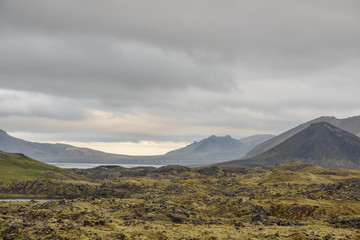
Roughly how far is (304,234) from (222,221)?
27.3 m

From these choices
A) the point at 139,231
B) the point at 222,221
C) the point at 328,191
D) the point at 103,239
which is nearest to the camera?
the point at 103,239

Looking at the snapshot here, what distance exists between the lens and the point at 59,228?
5712 cm

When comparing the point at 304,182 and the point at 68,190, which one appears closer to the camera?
the point at 304,182

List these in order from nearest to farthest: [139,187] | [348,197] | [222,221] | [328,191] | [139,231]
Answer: [139,231] < [222,221] < [348,197] < [328,191] < [139,187]

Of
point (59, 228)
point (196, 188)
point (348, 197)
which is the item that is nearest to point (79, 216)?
point (59, 228)

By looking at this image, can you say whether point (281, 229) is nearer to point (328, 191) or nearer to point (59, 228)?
point (59, 228)

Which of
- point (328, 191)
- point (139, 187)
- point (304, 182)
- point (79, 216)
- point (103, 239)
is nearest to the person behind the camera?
point (103, 239)

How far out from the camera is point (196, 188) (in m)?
175

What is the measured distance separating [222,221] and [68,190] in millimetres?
130251

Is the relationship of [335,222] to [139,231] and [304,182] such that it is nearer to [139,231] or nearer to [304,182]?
[139,231]

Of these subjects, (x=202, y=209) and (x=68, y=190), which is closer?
(x=202, y=209)

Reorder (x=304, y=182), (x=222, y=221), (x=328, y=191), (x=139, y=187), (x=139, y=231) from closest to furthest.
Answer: (x=139, y=231)
(x=222, y=221)
(x=328, y=191)
(x=304, y=182)
(x=139, y=187)

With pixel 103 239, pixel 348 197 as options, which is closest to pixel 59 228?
pixel 103 239

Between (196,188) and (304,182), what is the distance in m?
52.8
